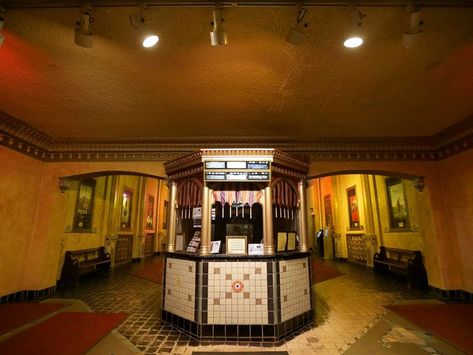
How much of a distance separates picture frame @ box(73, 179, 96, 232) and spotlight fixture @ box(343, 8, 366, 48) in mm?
8046

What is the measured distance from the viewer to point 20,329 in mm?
3859

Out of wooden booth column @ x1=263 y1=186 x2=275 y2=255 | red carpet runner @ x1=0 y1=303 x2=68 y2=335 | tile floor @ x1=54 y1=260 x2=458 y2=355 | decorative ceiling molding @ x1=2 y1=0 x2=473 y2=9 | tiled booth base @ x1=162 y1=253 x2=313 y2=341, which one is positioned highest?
decorative ceiling molding @ x1=2 y1=0 x2=473 y2=9

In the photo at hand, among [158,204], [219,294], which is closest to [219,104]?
[219,294]

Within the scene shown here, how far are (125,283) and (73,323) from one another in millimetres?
3143

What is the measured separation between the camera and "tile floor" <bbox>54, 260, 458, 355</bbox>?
→ 3.37 m

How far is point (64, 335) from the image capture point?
3.66 metres

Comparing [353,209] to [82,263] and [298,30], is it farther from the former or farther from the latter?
[82,263]

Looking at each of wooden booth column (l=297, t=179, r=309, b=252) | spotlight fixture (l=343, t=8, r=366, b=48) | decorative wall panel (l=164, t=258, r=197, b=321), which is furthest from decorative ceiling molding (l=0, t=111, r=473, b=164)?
spotlight fixture (l=343, t=8, r=366, b=48)

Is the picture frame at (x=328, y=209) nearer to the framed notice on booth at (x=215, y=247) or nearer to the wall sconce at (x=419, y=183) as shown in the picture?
the wall sconce at (x=419, y=183)

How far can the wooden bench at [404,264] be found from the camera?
6324 mm

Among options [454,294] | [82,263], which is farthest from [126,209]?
[454,294]

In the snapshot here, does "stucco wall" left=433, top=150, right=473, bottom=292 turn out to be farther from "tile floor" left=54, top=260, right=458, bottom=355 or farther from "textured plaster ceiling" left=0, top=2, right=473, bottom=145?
"textured plaster ceiling" left=0, top=2, right=473, bottom=145

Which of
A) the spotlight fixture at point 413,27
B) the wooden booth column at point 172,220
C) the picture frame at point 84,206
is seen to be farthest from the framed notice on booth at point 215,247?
the picture frame at point 84,206

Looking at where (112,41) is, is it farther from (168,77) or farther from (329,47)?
(329,47)
